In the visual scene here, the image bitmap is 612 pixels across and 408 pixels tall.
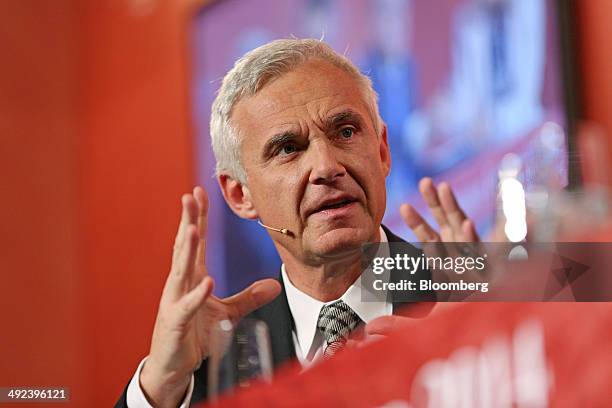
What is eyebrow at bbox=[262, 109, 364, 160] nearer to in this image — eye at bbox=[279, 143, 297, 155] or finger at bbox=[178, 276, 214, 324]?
eye at bbox=[279, 143, 297, 155]

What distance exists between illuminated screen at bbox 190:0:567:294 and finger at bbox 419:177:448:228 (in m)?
0.02

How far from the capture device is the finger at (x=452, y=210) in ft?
5.26

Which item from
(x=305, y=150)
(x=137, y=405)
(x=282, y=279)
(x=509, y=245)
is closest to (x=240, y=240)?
(x=282, y=279)

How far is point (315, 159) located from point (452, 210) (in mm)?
231

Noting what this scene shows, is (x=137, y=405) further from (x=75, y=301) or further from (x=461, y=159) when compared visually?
(x=461, y=159)

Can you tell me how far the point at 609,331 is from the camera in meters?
1.51

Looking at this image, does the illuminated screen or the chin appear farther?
the illuminated screen

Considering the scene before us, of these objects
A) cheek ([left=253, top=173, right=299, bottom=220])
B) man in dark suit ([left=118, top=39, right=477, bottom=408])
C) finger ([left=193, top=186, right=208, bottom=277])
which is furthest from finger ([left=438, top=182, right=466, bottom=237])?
finger ([left=193, top=186, right=208, bottom=277])

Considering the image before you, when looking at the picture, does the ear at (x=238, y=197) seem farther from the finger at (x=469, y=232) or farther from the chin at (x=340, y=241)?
the finger at (x=469, y=232)

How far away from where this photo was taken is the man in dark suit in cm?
160

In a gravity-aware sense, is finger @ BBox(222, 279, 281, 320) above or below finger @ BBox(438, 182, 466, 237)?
below

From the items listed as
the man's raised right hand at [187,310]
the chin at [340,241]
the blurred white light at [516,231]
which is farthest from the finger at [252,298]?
the blurred white light at [516,231]

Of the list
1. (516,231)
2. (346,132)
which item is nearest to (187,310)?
(346,132)

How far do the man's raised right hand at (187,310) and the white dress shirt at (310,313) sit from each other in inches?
1.0
